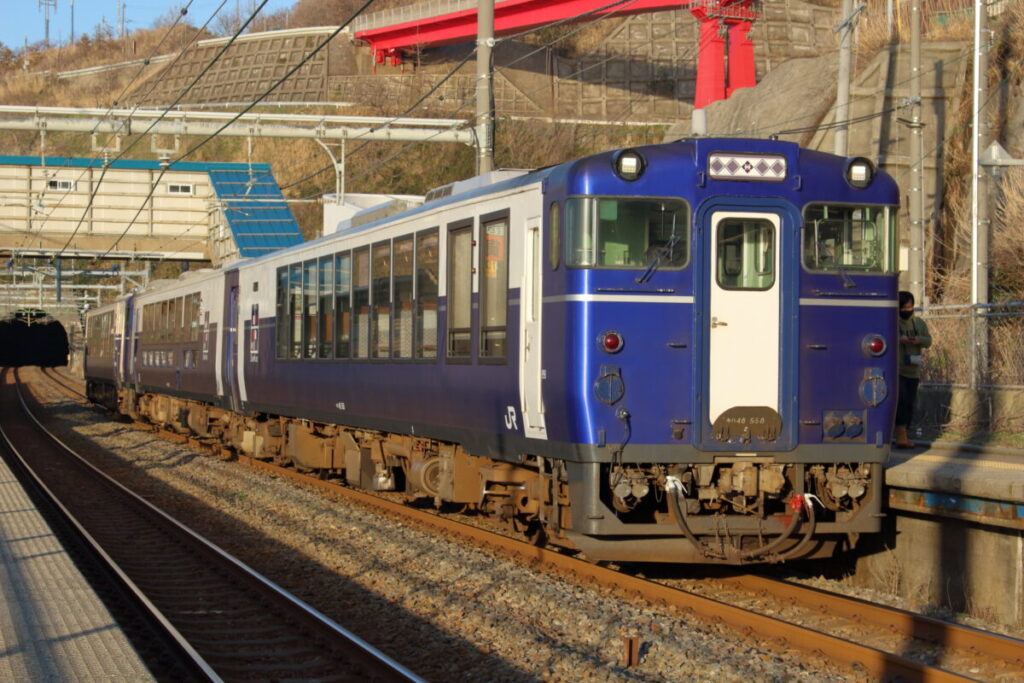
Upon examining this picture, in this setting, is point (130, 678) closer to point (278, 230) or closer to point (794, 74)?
point (794, 74)

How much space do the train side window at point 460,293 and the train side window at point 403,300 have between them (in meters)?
0.97

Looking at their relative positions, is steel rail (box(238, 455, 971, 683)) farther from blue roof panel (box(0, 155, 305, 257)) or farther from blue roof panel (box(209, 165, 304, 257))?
blue roof panel (box(0, 155, 305, 257))

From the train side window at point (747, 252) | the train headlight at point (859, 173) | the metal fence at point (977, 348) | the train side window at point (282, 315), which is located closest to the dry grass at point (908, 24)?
the metal fence at point (977, 348)

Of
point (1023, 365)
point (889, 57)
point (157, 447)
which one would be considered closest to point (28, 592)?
point (1023, 365)

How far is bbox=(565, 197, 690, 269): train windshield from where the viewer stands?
28.0 feet

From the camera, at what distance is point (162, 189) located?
4209 centimetres

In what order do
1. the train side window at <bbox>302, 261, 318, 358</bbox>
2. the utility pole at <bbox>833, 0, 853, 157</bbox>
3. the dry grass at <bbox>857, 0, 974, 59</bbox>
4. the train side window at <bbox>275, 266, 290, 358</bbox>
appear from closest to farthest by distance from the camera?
1. the train side window at <bbox>302, 261, 318, 358</bbox>
2. the train side window at <bbox>275, 266, 290, 358</bbox>
3. the utility pole at <bbox>833, 0, 853, 157</bbox>
4. the dry grass at <bbox>857, 0, 974, 59</bbox>

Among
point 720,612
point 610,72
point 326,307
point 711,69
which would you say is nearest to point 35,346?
point 610,72

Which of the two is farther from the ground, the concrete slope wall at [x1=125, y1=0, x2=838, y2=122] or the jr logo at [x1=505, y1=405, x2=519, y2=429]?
the concrete slope wall at [x1=125, y1=0, x2=838, y2=122]

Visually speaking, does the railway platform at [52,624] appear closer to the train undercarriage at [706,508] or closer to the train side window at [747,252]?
the train undercarriage at [706,508]

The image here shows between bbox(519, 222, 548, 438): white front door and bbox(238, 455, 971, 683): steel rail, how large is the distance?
1.19 meters

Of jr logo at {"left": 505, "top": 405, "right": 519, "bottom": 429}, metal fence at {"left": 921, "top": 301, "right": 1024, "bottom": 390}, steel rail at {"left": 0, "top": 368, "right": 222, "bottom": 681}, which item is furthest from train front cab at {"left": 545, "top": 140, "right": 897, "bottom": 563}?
metal fence at {"left": 921, "top": 301, "right": 1024, "bottom": 390}

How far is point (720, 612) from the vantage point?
798 cm

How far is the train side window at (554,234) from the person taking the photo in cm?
870
